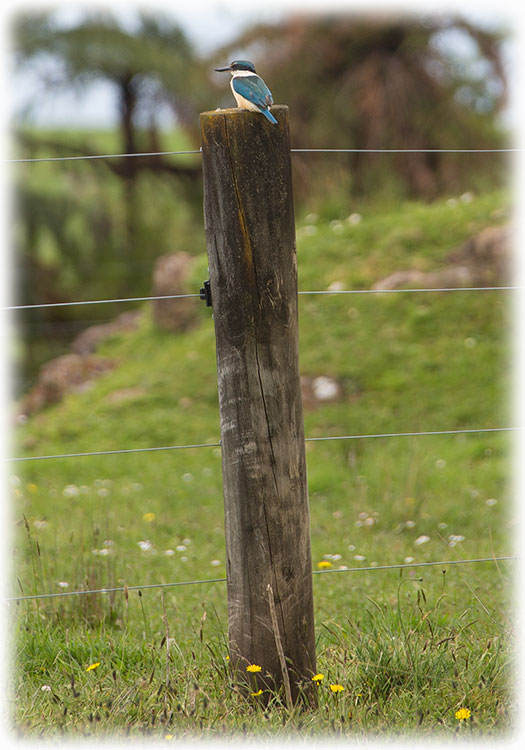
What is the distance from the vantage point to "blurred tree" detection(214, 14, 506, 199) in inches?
376

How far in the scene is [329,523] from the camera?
15.0 ft

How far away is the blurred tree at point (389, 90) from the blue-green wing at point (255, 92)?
743 centimetres

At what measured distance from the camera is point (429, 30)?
31.1ft

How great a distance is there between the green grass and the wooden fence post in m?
0.22

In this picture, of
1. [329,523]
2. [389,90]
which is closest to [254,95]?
[329,523]

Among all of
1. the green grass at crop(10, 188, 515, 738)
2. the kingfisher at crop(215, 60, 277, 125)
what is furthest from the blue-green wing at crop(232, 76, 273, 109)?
the green grass at crop(10, 188, 515, 738)

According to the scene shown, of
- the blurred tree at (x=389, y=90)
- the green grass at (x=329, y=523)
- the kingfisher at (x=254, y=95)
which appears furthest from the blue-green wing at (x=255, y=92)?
the blurred tree at (x=389, y=90)

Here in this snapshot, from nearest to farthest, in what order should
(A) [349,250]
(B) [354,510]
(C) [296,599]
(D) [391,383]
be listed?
(C) [296,599] < (B) [354,510] < (D) [391,383] < (A) [349,250]

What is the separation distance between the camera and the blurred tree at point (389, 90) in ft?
31.4

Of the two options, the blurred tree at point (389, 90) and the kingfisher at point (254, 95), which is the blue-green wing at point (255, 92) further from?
the blurred tree at point (389, 90)

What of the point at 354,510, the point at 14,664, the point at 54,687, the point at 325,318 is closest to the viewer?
the point at 54,687

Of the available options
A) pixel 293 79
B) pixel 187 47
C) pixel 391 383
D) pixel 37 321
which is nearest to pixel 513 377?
pixel 391 383

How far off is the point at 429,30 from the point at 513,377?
507 cm

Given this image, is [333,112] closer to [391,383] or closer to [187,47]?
[187,47]
